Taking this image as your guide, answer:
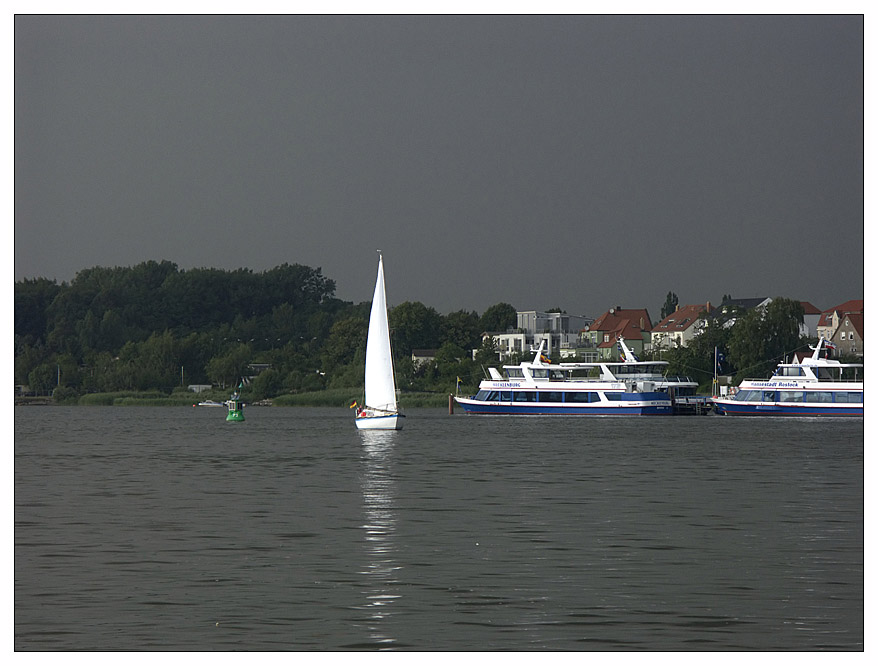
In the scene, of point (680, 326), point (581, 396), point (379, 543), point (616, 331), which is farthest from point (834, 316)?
point (379, 543)

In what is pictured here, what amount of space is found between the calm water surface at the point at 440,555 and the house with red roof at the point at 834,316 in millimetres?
86194

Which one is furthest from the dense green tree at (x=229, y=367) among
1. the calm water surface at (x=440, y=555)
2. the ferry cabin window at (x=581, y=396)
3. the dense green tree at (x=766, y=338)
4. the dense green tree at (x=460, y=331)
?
the calm water surface at (x=440, y=555)

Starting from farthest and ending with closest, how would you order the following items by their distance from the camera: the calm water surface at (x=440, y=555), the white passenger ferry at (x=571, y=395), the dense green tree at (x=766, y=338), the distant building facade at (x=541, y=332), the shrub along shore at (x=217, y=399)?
the distant building facade at (x=541, y=332)
the shrub along shore at (x=217, y=399)
the dense green tree at (x=766, y=338)
the white passenger ferry at (x=571, y=395)
the calm water surface at (x=440, y=555)

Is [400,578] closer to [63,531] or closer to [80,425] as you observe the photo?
[63,531]

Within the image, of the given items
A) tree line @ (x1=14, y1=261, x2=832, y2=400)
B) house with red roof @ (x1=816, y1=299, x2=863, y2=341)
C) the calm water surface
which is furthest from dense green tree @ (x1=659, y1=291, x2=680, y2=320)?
the calm water surface

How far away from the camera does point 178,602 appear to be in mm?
15594

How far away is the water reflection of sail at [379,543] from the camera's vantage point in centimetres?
1484

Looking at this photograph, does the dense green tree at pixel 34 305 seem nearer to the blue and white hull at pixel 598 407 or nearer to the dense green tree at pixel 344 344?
the dense green tree at pixel 344 344

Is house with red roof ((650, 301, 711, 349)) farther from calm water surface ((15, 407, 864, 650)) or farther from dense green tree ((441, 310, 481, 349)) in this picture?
calm water surface ((15, 407, 864, 650))

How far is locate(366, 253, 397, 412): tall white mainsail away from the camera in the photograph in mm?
57344

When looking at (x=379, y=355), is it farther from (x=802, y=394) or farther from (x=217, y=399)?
(x=217, y=399)

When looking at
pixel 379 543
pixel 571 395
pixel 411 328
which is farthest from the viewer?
pixel 411 328

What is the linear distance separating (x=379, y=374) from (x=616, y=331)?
337ft

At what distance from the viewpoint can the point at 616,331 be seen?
15762cm
